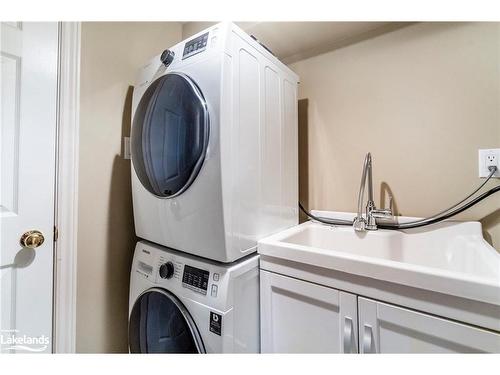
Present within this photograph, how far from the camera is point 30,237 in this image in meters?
0.96

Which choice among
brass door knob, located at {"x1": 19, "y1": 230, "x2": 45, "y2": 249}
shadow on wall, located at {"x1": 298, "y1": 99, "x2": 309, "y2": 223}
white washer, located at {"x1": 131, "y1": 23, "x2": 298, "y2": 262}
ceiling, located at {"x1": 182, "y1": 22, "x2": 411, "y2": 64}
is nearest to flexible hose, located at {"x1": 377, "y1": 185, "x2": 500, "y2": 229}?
shadow on wall, located at {"x1": 298, "y1": 99, "x2": 309, "y2": 223}

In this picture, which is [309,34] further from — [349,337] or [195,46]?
[349,337]

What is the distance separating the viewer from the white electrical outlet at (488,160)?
97 centimetres

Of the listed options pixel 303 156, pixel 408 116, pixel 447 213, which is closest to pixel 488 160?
pixel 447 213

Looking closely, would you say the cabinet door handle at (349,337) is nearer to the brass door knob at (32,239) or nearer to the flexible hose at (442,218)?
the flexible hose at (442,218)

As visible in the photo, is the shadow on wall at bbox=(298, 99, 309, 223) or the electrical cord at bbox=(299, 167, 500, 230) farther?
the shadow on wall at bbox=(298, 99, 309, 223)

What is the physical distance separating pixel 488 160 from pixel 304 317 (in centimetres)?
106

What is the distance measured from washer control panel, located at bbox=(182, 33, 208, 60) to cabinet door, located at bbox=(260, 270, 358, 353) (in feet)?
3.17

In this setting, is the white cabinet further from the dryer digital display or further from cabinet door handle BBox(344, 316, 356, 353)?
the dryer digital display

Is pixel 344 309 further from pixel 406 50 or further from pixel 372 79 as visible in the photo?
pixel 406 50

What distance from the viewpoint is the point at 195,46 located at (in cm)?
91

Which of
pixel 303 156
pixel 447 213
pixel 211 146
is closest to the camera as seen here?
pixel 211 146

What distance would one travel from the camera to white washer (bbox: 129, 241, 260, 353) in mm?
808

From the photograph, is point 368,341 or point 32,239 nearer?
point 368,341
